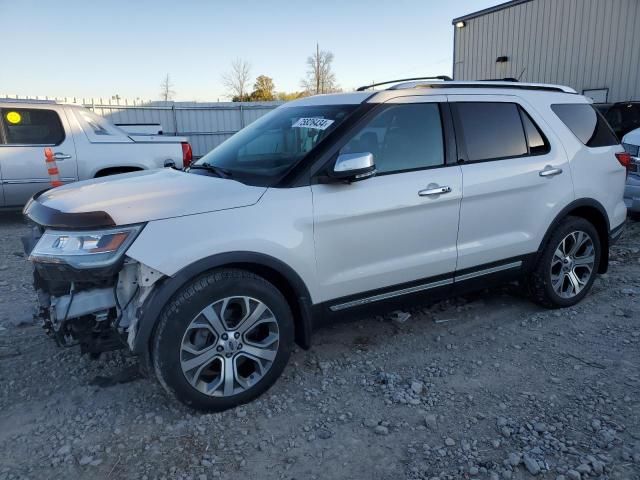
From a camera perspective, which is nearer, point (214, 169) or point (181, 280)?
point (181, 280)

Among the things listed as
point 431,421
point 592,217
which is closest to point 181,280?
point 431,421

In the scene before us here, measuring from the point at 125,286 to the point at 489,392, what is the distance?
221cm

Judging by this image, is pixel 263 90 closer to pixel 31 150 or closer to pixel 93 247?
pixel 31 150

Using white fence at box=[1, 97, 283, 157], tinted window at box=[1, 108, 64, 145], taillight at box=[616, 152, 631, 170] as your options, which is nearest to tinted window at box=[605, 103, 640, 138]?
taillight at box=[616, 152, 631, 170]

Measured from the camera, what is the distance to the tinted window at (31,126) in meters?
7.37

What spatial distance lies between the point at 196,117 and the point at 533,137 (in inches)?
587

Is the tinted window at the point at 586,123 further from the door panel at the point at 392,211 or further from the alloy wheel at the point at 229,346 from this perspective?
the alloy wheel at the point at 229,346

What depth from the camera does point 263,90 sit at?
43406 mm

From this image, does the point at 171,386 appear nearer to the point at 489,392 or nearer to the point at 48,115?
the point at 489,392

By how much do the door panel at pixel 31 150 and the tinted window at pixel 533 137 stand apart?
6.33 meters

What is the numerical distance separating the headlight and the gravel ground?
3.08ft

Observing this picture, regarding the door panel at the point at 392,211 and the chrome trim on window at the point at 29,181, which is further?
the chrome trim on window at the point at 29,181

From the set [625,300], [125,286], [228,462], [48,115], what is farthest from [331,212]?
[48,115]

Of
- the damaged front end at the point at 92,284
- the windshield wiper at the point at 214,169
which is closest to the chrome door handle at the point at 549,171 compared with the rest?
the windshield wiper at the point at 214,169
